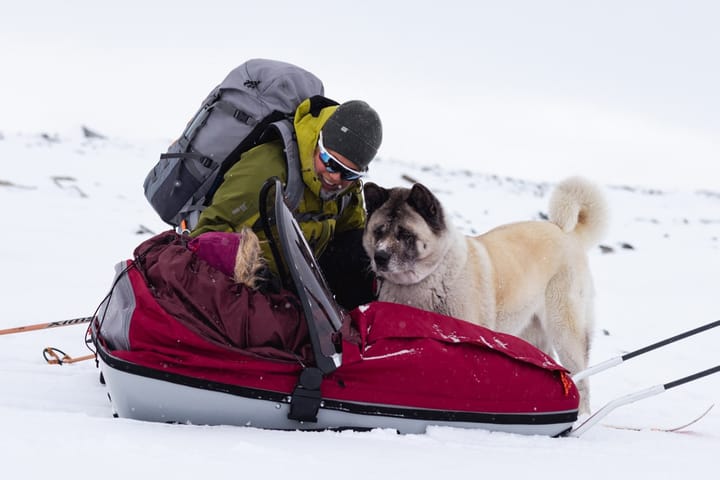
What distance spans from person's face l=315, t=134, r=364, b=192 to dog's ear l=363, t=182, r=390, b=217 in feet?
0.98

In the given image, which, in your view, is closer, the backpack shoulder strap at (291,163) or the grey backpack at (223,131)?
the backpack shoulder strap at (291,163)

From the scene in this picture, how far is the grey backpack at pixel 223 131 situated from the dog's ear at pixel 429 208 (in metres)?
0.73

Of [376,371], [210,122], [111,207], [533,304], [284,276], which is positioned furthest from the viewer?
[111,207]

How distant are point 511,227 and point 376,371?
2.31m

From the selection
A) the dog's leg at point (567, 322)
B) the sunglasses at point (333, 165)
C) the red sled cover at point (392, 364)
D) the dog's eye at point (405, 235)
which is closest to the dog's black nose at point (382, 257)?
the dog's eye at point (405, 235)

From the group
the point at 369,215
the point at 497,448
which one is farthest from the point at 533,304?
the point at 497,448

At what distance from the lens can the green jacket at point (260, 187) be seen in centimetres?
318

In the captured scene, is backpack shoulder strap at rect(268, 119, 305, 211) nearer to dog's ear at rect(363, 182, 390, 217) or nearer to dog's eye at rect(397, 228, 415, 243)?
dog's ear at rect(363, 182, 390, 217)

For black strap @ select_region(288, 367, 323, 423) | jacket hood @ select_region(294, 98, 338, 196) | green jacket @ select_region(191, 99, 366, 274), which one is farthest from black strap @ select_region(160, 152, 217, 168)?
black strap @ select_region(288, 367, 323, 423)

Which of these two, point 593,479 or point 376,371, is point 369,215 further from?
point 593,479

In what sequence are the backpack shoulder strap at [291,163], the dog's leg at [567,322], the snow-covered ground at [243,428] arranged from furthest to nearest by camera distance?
1. the dog's leg at [567,322]
2. the backpack shoulder strap at [291,163]
3. the snow-covered ground at [243,428]

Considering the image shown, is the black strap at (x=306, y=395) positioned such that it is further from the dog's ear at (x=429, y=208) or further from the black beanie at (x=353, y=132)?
the dog's ear at (x=429, y=208)

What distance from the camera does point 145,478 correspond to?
5.61ft

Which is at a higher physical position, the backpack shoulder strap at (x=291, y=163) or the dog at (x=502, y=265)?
the backpack shoulder strap at (x=291, y=163)
